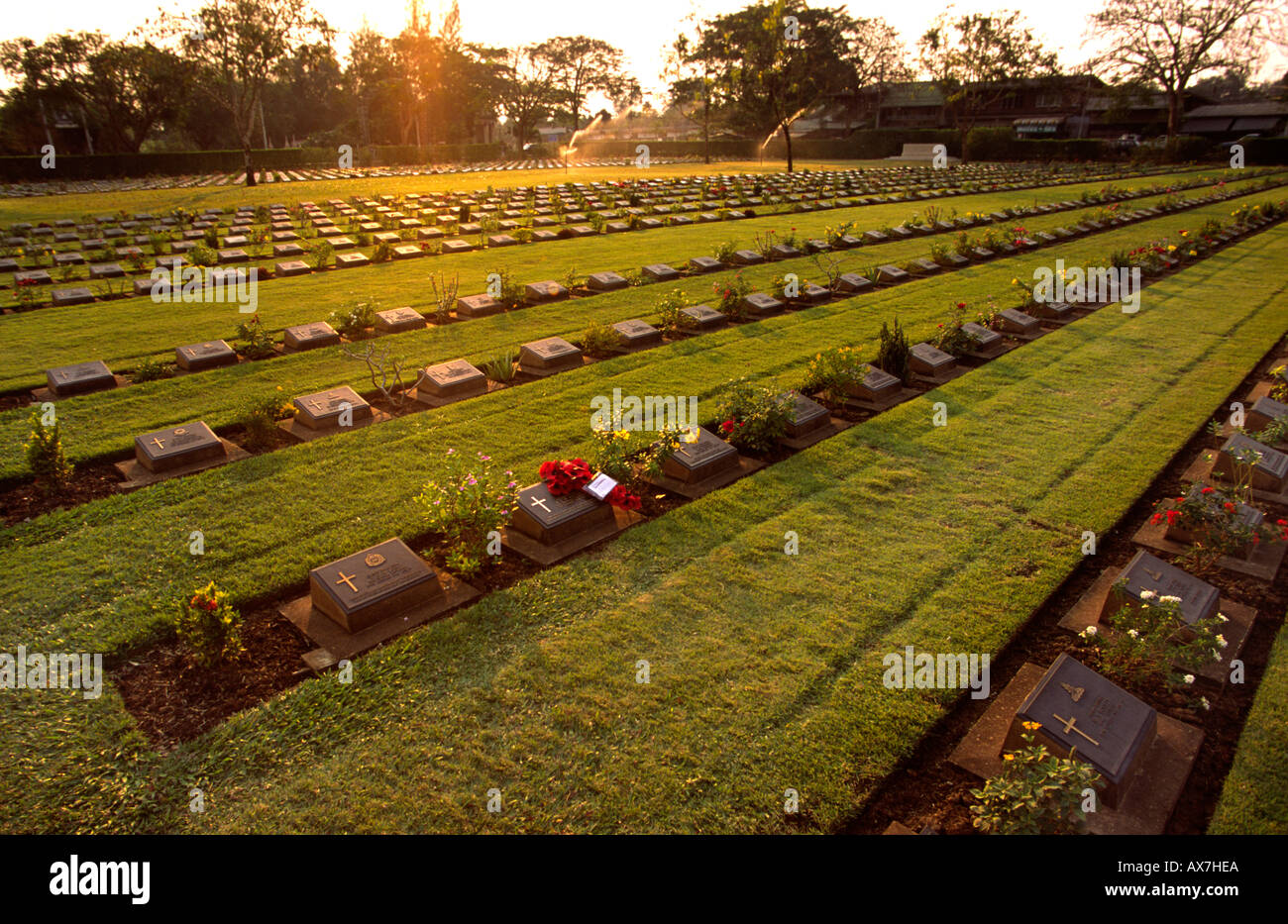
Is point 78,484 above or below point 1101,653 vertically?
above

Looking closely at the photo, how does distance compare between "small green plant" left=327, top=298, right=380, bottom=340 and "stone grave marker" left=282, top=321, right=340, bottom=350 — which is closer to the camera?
"stone grave marker" left=282, top=321, right=340, bottom=350

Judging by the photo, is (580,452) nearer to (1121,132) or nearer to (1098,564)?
(1098,564)

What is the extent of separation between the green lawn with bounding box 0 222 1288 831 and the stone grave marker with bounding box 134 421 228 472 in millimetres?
484

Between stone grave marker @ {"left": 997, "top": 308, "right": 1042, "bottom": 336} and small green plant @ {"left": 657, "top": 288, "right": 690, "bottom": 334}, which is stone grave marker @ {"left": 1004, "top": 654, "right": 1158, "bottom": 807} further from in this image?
stone grave marker @ {"left": 997, "top": 308, "right": 1042, "bottom": 336}

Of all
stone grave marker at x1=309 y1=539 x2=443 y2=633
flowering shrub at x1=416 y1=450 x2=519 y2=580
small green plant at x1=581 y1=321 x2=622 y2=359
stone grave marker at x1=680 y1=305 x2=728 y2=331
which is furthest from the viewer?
stone grave marker at x1=680 y1=305 x2=728 y2=331

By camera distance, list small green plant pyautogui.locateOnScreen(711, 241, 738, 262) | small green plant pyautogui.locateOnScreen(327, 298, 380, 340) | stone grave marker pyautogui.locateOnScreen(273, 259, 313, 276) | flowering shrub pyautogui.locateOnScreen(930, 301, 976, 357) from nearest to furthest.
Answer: flowering shrub pyautogui.locateOnScreen(930, 301, 976, 357)
small green plant pyautogui.locateOnScreen(327, 298, 380, 340)
stone grave marker pyautogui.locateOnScreen(273, 259, 313, 276)
small green plant pyautogui.locateOnScreen(711, 241, 738, 262)

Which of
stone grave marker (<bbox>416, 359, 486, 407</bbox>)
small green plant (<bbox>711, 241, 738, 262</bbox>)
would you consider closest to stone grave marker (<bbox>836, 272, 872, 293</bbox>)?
small green plant (<bbox>711, 241, 738, 262</bbox>)

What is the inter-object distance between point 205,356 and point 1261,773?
12.3 metres

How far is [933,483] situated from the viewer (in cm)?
737

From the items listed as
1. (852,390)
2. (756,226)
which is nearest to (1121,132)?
(756,226)

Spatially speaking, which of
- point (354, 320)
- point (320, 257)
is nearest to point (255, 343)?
point (354, 320)

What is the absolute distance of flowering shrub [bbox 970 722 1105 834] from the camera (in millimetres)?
3512

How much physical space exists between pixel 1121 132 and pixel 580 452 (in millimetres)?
82506

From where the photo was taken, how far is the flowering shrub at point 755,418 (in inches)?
314
